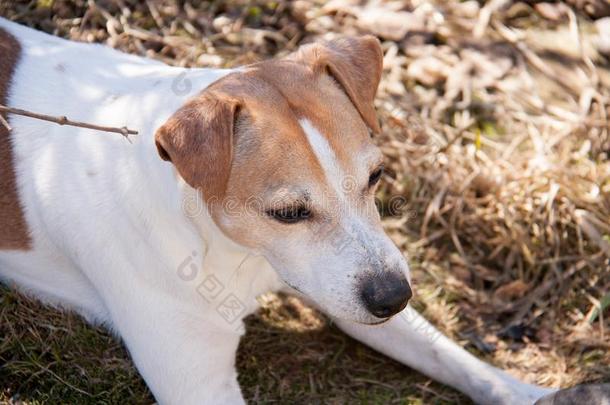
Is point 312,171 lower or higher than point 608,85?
higher

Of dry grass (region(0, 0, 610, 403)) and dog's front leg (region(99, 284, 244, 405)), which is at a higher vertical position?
dog's front leg (region(99, 284, 244, 405))

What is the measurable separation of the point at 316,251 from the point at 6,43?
1.79 m

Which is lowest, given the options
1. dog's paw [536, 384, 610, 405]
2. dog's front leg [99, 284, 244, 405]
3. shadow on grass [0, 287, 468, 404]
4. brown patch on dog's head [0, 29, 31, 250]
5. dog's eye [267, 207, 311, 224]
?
shadow on grass [0, 287, 468, 404]

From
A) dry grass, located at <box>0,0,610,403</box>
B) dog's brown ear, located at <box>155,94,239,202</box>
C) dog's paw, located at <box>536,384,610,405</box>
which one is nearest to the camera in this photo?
dog's brown ear, located at <box>155,94,239,202</box>

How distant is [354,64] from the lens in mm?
3320

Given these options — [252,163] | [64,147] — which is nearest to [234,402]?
[252,163]

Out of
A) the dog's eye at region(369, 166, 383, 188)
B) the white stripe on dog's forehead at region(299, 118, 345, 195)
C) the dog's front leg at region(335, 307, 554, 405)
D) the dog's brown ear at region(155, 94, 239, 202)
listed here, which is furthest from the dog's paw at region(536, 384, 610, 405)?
the dog's brown ear at region(155, 94, 239, 202)

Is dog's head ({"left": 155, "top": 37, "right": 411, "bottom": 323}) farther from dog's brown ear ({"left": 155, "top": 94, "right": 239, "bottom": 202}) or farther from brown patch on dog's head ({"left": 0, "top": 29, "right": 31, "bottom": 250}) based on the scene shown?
brown patch on dog's head ({"left": 0, "top": 29, "right": 31, "bottom": 250})

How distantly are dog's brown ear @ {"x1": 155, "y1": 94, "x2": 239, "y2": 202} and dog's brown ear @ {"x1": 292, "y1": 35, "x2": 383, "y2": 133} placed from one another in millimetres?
493

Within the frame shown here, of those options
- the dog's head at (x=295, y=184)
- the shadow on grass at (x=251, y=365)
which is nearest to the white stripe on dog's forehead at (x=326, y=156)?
the dog's head at (x=295, y=184)

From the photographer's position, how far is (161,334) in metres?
3.28

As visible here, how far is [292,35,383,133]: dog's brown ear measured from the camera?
10.6 ft

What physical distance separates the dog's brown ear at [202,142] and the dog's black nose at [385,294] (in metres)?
0.61

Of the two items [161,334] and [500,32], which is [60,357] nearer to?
[161,334]
